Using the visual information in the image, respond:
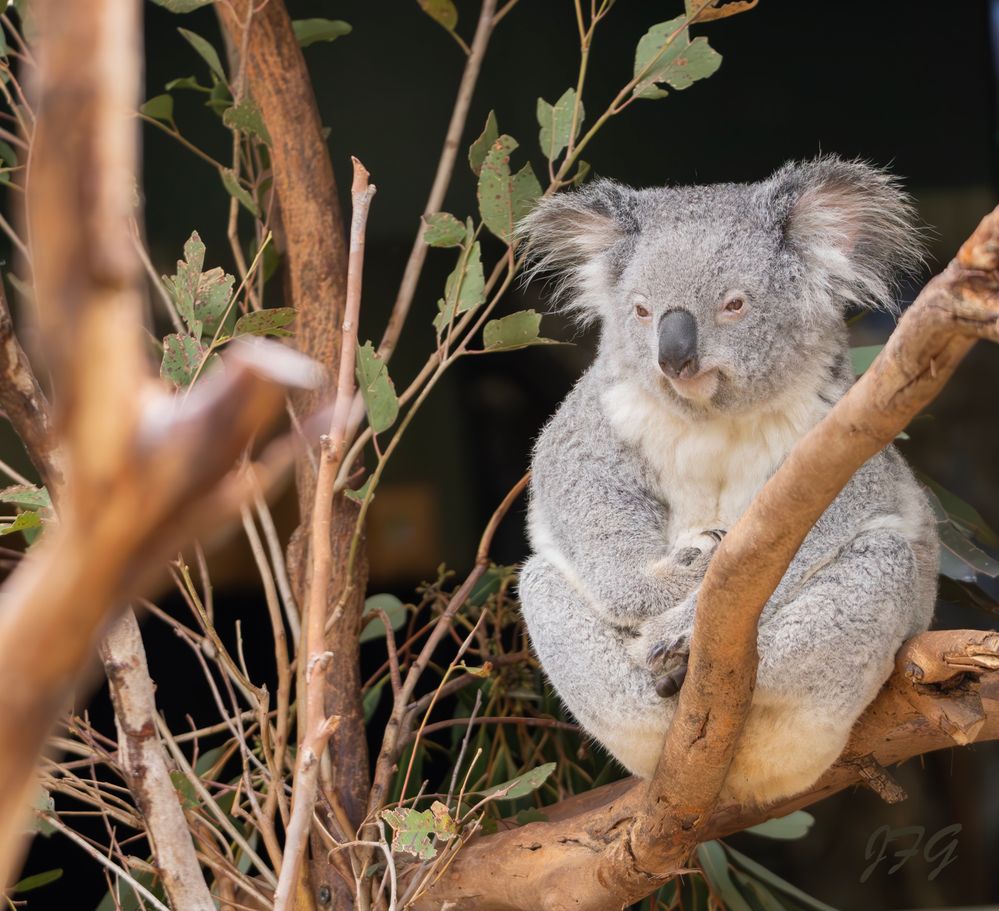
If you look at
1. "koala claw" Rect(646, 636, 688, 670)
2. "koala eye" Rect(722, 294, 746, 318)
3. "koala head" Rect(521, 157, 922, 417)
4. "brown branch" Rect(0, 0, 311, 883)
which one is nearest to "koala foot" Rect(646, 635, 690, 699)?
"koala claw" Rect(646, 636, 688, 670)

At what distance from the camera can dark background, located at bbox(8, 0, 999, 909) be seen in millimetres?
3160

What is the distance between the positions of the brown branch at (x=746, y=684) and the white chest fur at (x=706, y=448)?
37 centimetres

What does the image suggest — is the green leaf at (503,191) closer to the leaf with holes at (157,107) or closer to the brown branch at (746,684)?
the leaf with holes at (157,107)

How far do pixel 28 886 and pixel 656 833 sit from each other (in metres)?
1.23

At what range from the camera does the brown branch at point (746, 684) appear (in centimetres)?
95

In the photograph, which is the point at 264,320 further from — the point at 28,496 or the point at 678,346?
the point at 678,346

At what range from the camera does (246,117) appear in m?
2.04

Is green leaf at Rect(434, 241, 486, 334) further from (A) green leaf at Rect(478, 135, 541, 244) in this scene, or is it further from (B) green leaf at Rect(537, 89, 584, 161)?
(B) green leaf at Rect(537, 89, 584, 161)

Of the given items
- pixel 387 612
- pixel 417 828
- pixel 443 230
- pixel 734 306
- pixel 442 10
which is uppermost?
pixel 442 10

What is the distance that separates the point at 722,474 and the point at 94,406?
155cm

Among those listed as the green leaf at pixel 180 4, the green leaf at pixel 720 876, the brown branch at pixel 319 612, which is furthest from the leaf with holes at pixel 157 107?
the green leaf at pixel 720 876

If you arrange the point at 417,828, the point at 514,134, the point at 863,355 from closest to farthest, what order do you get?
1. the point at 417,828
2. the point at 863,355
3. the point at 514,134

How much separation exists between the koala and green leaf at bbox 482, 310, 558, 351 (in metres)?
0.14

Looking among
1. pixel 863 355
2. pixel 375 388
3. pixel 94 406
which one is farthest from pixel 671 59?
pixel 94 406
